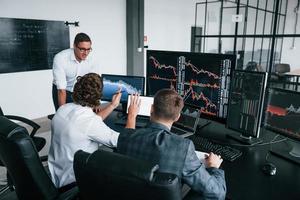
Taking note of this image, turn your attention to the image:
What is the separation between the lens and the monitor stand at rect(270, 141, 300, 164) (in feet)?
4.63

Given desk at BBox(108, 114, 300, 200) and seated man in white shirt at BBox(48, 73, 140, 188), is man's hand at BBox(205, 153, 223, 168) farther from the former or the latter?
seated man in white shirt at BBox(48, 73, 140, 188)

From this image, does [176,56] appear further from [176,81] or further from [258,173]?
[258,173]

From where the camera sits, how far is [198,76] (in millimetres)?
1838

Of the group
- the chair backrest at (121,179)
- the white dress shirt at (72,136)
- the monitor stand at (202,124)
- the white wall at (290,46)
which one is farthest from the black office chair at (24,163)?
the white wall at (290,46)

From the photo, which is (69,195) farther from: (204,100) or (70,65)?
(70,65)

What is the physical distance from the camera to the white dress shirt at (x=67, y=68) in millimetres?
2571

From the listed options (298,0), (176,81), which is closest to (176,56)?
(176,81)

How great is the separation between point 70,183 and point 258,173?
100 centimetres

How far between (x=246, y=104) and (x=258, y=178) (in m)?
0.51

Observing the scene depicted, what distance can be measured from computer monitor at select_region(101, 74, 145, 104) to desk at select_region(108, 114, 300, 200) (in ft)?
2.95

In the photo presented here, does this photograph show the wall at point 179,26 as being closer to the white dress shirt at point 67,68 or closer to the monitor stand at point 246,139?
the white dress shirt at point 67,68

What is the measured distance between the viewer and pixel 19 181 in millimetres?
1260

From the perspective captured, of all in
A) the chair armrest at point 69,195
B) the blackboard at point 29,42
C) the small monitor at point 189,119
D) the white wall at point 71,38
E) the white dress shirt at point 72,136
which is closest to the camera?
the chair armrest at point 69,195

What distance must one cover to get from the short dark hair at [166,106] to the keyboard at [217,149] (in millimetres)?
427
